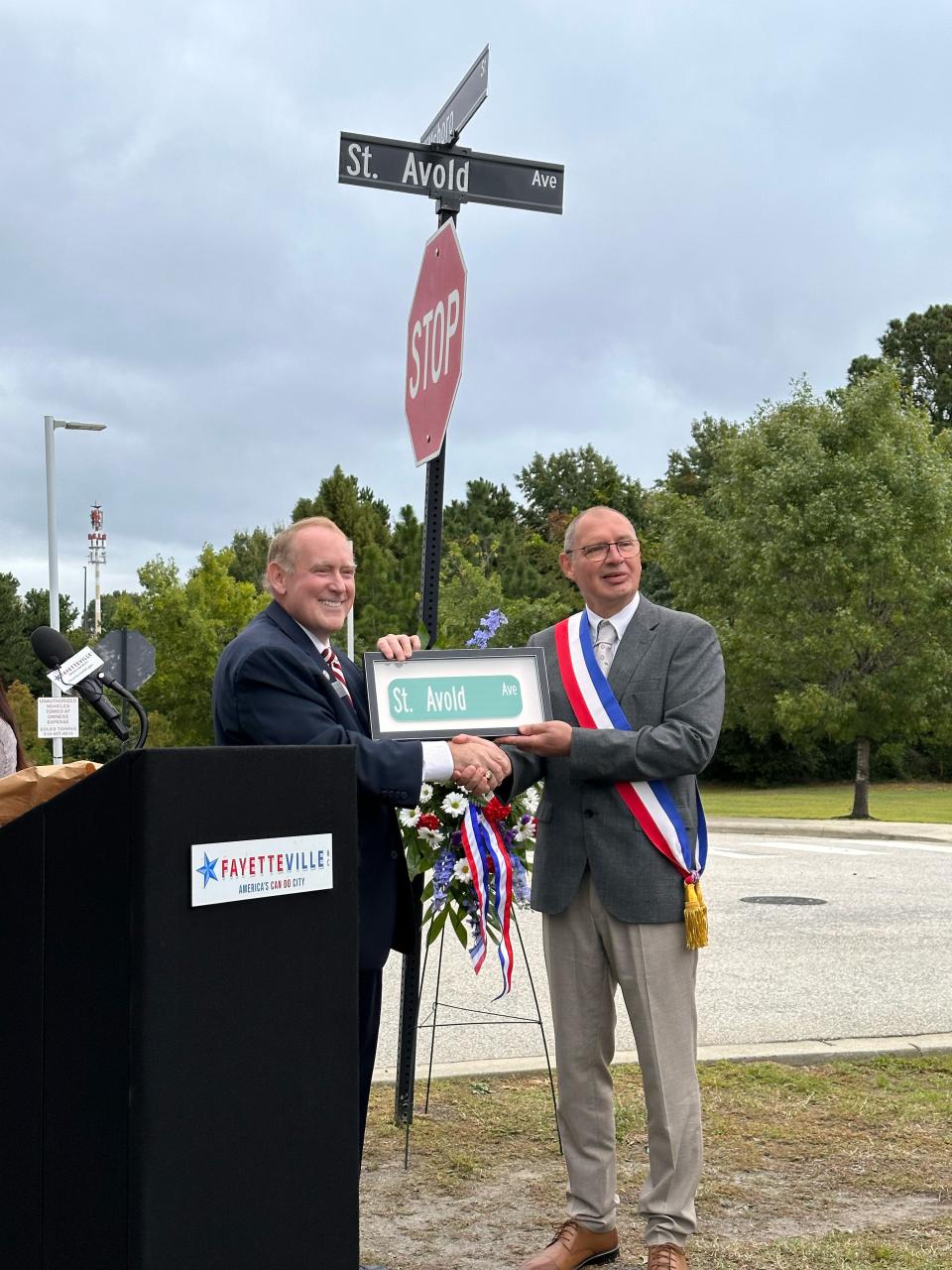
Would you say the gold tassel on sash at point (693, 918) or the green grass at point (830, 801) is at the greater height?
Answer: the gold tassel on sash at point (693, 918)

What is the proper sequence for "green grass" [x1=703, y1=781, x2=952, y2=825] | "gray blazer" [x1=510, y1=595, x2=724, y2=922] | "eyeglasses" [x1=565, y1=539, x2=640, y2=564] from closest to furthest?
"gray blazer" [x1=510, y1=595, x2=724, y2=922], "eyeglasses" [x1=565, y1=539, x2=640, y2=564], "green grass" [x1=703, y1=781, x2=952, y2=825]

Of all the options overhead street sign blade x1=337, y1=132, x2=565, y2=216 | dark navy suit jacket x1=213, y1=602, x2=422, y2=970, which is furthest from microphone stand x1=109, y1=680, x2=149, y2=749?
overhead street sign blade x1=337, y1=132, x2=565, y2=216

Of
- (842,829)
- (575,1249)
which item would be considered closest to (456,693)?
(575,1249)

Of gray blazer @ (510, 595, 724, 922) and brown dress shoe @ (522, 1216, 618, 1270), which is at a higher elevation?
gray blazer @ (510, 595, 724, 922)

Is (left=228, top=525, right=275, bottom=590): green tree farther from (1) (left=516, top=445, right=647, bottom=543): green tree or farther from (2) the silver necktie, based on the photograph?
(2) the silver necktie

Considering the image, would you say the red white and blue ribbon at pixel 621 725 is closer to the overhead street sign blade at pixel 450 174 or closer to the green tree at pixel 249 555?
the overhead street sign blade at pixel 450 174

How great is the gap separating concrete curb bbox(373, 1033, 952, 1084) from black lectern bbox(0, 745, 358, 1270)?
12.7ft

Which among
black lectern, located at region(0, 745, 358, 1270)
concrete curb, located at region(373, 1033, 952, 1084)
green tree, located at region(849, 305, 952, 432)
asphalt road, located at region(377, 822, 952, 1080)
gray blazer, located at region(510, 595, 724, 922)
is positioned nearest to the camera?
black lectern, located at region(0, 745, 358, 1270)

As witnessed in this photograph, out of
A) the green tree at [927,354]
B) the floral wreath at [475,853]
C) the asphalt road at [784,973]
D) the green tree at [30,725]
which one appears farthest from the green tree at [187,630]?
the floral wreath at [475,853]

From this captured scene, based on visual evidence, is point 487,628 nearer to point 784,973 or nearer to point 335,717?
point 335,717

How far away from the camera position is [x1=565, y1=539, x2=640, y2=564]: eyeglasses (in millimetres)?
4359

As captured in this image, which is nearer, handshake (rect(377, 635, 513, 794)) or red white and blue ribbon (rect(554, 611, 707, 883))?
handshake (rect(377, 635, 513, 794))

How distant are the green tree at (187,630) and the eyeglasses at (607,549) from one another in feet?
114

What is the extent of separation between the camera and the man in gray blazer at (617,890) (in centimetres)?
408
